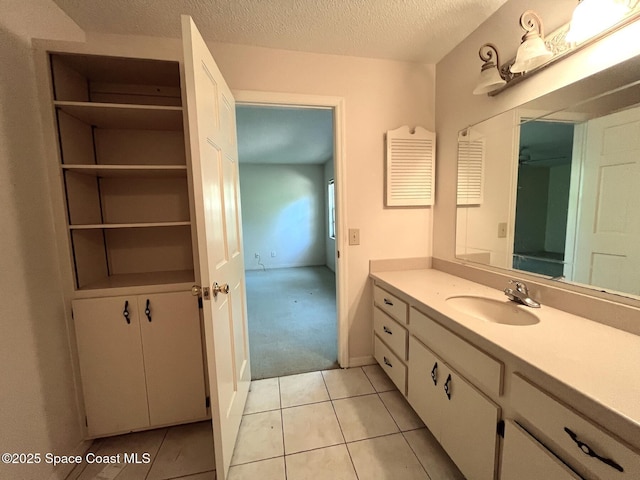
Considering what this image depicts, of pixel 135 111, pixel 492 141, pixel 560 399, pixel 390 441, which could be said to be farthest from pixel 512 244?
pixel 135 111

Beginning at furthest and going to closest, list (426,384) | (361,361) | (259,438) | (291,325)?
(291,325) < (361,361) < (259,438) < (426,384)

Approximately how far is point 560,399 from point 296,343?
206cm

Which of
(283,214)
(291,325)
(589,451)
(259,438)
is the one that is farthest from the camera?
(283,214)

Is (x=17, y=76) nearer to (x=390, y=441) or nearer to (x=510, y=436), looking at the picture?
(x=510, y=436)

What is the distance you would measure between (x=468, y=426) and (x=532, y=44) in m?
1.68

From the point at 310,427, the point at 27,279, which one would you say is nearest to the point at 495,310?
the point at 310,427

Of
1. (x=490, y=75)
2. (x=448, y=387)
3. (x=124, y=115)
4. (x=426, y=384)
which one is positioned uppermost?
(x=490, y=75)

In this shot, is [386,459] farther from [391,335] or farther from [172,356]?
[172,356]

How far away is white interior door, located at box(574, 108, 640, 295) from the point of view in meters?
0.93

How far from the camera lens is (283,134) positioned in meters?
3.72

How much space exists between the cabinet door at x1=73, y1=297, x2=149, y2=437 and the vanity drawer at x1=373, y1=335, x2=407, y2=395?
1.48 m

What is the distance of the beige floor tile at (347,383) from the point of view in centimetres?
177

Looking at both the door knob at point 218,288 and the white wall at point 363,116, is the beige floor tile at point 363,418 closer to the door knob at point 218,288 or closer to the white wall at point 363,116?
the white wall at point 363,116

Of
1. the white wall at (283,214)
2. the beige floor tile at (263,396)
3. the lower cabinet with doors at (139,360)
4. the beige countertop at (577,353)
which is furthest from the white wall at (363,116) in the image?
the white wall at (283,214)
